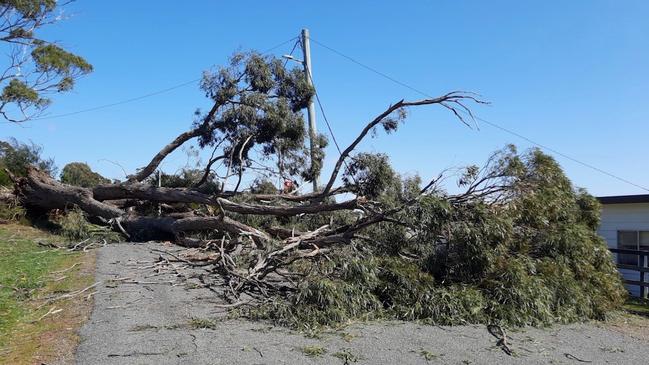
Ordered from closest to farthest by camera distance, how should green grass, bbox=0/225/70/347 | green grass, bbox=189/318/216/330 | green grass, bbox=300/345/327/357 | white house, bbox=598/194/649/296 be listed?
1. green grass, bbox=300/345/327/357
2. green grass, bbox=189/318/216/330
3. green grass, bbox=0/225/70/347
4. white house, bbox=598/194/649/296

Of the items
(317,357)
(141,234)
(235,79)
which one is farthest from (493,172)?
(141,234)

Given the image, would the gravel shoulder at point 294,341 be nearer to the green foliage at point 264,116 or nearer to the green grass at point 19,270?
the green grass at point 19,270

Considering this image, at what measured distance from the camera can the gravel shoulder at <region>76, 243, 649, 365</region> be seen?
19.7 ft

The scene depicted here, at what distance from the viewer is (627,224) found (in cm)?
1477

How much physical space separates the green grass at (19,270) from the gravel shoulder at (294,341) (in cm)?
A: 109

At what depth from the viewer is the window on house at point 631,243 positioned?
14.4 meters

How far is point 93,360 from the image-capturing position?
5.66 meters

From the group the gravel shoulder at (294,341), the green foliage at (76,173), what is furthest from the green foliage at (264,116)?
the green foliage at (76,173)

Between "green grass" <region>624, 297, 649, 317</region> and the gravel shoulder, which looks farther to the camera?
"green grass" <region>624, 297, 649, 317</region>

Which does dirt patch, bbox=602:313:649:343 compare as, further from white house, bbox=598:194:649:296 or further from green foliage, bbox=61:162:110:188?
green foliage, bbox=61:162:110:188

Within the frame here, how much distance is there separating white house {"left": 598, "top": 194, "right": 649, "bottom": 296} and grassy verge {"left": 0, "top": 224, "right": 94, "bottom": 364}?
1287 centimetres

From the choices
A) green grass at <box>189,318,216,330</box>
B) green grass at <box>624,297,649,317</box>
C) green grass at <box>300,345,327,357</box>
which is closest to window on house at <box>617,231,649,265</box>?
green grass at <box>624,297,649,317</box>

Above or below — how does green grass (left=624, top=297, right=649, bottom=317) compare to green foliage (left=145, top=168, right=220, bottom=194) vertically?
below

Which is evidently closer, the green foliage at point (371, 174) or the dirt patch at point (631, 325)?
the dirt patch at point (631, 325)
